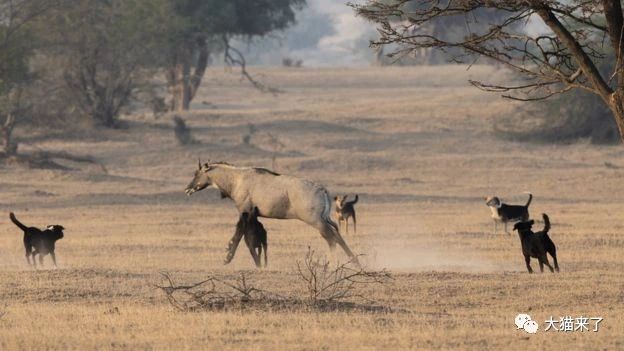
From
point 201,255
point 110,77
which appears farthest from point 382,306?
point 110,77

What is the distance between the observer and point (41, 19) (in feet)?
167

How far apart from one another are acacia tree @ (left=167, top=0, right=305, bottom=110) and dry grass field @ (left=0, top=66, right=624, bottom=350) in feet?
6.87

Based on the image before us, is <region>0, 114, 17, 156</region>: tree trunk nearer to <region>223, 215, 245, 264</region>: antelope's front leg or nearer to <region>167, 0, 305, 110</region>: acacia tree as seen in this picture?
<region>167, 0, 305, 110</region>: acacia tree

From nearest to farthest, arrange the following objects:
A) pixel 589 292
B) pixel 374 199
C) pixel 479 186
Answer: pixel 589 292, pixel 374 199, pixel 479 186

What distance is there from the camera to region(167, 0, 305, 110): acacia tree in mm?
58469

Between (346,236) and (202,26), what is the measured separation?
35.4 meters

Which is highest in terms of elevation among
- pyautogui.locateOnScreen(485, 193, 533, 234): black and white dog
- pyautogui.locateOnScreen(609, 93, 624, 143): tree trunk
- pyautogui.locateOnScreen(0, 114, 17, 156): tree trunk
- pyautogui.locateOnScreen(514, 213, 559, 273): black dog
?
pyautogui.locateOnScreen(0, 114, 17, 156): tree trunk

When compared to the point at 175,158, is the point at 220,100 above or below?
above

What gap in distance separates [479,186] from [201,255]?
20.0 metres

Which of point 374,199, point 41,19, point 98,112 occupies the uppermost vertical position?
point 41,19

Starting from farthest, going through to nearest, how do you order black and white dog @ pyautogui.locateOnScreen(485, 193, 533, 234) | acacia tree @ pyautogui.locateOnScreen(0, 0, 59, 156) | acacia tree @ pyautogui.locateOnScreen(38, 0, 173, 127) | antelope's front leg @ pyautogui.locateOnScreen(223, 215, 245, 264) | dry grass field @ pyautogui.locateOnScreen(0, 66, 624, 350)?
1. acacia tree @ pyautogui.locateOnScreen(38, 0, 173, 127)
2. acacia tree @ pyautogui.locateOnScreen(0, 0, 59, 156)
3. black and white dog @ pyautogui.locateOnScreen(485, 193, 533, 234)
4. antelope's front leg @ pyautogui.locateOnScreen(223, 215, 245, 264)
5. dry grass field @ pyautogui.locateOnScreen(0, 66, 624, 350)

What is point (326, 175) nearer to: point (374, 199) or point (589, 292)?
point (374, 199)

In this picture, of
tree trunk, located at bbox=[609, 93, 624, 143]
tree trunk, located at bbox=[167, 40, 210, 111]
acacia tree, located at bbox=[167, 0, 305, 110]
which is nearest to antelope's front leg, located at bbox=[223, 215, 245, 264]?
tree trunk, located at bbox=[609, 93, 624, 143]

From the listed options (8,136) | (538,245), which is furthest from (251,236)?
(8,136)
